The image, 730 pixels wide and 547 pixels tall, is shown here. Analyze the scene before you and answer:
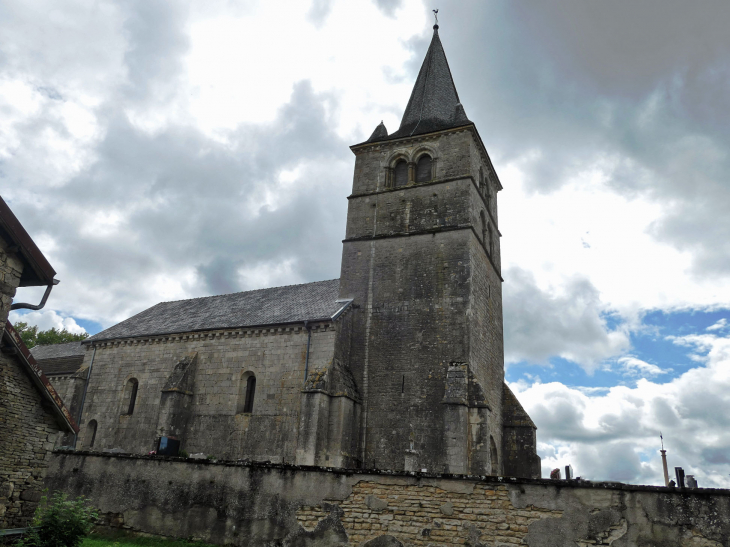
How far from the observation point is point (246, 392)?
21.0m

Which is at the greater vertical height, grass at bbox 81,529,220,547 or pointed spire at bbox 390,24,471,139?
pointed spire at bbox 390,24,471,139

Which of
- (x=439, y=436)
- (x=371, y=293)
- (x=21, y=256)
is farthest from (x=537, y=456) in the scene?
(x=21, y=256)

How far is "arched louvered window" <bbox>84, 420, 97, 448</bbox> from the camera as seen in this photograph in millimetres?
23406

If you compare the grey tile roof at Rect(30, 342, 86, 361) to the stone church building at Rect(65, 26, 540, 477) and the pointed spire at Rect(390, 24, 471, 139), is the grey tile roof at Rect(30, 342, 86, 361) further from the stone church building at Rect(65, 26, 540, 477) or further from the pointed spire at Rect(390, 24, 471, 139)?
the pointed spire at Rect(390, 24, 471, 139)

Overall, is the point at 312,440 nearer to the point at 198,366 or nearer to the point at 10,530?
the point at 198,366

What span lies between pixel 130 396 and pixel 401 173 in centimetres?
1603

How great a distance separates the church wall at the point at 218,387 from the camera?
19562 mm

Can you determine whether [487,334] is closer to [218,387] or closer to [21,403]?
[218,387]

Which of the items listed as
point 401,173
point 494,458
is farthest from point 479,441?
point 401,173

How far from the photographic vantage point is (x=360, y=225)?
76.3 feet

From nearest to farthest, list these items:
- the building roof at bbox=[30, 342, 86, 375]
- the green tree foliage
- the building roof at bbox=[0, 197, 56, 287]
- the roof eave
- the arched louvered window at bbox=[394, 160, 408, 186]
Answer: the building roof at bbox=[0, 197, 56, 287], the roof eave, the arched louvered window at bbox=[394, 160, 408, 186], the building roof at bbox=[30, 342, 86, 375], the green tree foliage

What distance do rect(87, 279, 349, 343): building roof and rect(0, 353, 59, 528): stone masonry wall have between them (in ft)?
33.9

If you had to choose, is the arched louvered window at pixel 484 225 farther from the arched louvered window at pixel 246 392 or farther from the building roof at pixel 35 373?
Answer: the building roof at pixel 35 373

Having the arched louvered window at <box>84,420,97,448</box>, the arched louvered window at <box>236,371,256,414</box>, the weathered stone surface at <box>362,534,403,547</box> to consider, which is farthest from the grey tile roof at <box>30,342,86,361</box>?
the weathered stone surface at <box>362,534,403,547</box>
